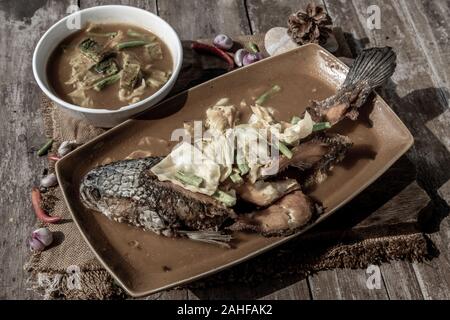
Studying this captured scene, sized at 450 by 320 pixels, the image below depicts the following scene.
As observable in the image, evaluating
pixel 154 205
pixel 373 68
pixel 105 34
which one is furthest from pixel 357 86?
pixel 105 34

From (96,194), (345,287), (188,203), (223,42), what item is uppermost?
(223,42)

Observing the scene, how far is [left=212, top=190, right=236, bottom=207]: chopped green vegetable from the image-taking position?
2.35m

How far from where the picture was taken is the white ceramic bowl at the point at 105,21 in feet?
8.74

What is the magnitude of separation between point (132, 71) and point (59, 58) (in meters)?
0.45

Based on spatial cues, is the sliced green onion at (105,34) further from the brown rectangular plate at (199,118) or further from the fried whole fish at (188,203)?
the fried whole fish at (188,203)

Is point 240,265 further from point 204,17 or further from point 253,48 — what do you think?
point 204,17

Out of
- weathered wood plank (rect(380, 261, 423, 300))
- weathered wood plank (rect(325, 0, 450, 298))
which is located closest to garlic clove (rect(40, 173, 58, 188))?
weathered wood plank (rect(380, 261, 423, 300))

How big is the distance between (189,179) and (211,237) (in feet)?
0.93

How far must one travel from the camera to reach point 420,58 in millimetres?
3592

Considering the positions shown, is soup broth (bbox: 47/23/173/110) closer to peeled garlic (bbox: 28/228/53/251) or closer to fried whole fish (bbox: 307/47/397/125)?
peeled garlic (bbox: 28/228/53/251)

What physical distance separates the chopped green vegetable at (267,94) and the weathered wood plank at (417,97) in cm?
84

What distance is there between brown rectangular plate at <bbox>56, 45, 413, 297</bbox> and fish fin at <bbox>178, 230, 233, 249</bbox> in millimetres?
36

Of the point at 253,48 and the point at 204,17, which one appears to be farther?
the point at 204,17

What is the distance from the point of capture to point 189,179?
2.36 m
